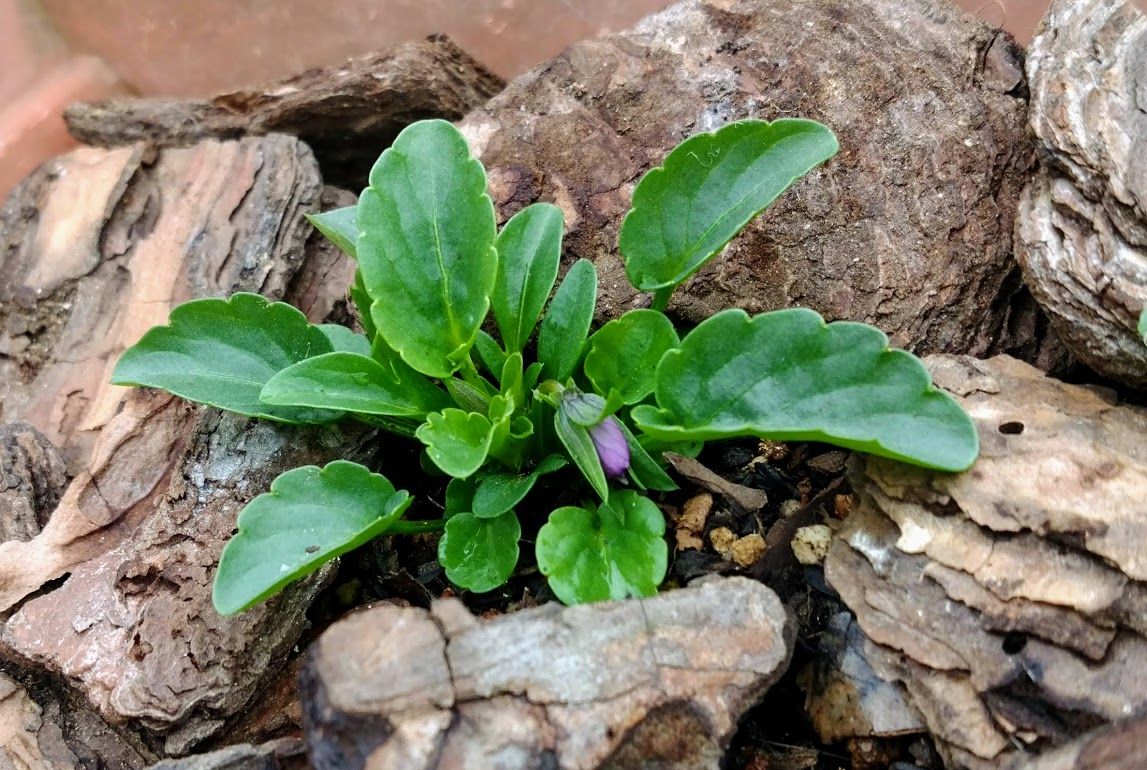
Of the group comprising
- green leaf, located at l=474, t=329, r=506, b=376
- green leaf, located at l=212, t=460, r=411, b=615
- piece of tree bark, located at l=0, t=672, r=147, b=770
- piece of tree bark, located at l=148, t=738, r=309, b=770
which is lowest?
piece of tree bark, located at l=0, t=672, r=147, b=770

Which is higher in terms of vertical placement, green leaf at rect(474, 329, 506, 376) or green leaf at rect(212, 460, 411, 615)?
green leaf at rect(474, 329, 506, 376)

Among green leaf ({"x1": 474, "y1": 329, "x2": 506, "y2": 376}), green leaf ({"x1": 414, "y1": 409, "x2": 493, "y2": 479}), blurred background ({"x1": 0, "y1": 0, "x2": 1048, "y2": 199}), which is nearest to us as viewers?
green leaf ({"x1": 414, "y1": 409, "x2": 493, "y2": 479})

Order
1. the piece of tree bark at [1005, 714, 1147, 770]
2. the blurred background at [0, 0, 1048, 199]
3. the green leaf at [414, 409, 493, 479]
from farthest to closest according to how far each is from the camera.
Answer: the blurred background at [0, 0, 1048, 199], the green leaf at [414, 409, 493, 479], the piece of tree bark at [1005, 714, 1147, 770]

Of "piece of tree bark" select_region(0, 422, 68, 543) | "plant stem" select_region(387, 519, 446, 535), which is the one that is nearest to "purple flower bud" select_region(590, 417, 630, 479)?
"plant stem" select_region(387, 519, 446, 535)

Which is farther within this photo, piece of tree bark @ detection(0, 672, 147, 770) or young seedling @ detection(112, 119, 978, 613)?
piece of tree bark @ detection(0, 672, 147, 770)

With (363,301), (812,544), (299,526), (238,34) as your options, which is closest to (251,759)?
(299,526)

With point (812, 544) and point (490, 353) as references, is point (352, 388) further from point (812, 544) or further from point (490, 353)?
point (812, 544)

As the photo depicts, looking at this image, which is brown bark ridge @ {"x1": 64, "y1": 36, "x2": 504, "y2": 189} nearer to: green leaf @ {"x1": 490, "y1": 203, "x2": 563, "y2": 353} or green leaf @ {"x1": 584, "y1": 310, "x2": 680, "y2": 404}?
green leaf @ {"x1": 490, "y1": 203, "x2": 563, "y2": 353}
